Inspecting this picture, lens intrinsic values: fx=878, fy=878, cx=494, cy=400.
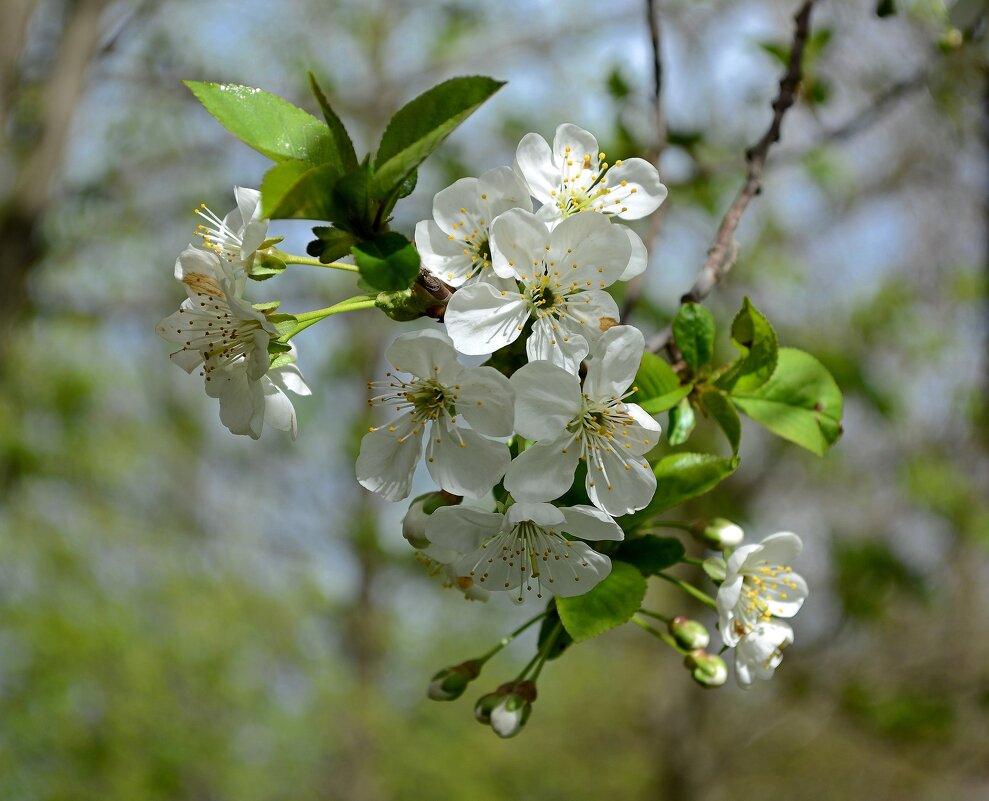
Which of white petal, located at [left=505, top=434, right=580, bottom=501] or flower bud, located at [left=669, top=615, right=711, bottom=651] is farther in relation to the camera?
flower bud, located at [left=669, top=615, right=711, bottom=651]

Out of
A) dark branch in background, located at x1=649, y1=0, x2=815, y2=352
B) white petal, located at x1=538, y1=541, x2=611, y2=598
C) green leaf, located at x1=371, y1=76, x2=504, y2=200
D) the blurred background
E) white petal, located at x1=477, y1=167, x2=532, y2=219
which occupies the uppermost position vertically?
green leaf, located at x1=371, y1=76, x2=504, y2=200

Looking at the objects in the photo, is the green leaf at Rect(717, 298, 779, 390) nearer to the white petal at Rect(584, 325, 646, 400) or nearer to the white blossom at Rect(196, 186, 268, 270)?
the white petal at Rect(584, 325, 646, 400)

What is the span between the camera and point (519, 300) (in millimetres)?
812

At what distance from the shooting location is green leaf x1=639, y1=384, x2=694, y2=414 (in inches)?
35.6

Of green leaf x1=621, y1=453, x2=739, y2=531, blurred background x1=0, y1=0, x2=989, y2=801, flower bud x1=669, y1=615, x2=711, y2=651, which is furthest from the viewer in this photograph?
blurred background x1=0, y1=0, x2=989, y2=801

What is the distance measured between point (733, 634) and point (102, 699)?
6.96 metres

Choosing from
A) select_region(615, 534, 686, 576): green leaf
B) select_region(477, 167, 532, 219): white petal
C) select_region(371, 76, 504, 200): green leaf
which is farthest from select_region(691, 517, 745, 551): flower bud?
select_region(371, 76, 504, 200): green leaf

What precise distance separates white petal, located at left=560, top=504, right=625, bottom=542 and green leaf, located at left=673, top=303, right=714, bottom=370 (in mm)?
233

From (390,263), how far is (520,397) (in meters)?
0.16

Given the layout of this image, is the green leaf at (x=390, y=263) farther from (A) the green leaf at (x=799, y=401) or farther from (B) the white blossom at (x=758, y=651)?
(B) the white blossom at (x=758, y=651)

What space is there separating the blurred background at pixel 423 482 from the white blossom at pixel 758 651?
75cm

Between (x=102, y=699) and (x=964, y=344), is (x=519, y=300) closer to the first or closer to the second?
(x=964, y=344)

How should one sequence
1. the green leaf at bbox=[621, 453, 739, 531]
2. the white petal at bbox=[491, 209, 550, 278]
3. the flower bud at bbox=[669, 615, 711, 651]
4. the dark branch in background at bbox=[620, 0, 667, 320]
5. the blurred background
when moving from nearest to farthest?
the white petal at bbox=[491, 209, 550, 278], the green leaf at bbox=[621, 453, 739, 531], the flower bud at bbox=[669, 615, 711, 651], the dark branch in background at bbox=[620, 0, 667, 320], the blurred background

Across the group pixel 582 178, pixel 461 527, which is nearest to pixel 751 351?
pixel 582 178
